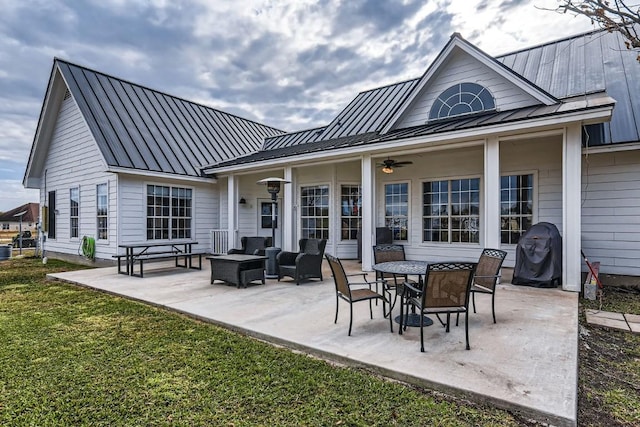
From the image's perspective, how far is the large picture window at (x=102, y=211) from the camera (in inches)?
384

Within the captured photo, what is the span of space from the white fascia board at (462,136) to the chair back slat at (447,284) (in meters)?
3.90

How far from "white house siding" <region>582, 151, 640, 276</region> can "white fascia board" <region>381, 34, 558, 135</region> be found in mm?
1628

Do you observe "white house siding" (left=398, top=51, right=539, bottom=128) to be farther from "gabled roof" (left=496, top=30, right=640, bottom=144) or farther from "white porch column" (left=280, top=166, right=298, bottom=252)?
"white porch column" (left=280, top=166, right=298, bottom=252)

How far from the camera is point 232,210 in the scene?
10914 mm

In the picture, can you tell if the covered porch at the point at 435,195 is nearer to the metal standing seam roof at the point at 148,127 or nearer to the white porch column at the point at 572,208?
the white porch column at the point at 572,208

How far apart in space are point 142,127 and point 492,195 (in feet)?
34.5

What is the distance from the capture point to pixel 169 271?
27.7ft

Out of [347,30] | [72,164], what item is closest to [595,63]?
[347,30]

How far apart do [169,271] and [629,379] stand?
8.52 metres

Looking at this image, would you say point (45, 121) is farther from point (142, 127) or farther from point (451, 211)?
point (451, 211)

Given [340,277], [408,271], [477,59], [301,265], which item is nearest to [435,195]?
[477,59]

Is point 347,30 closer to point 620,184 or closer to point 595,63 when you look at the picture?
point 595,63

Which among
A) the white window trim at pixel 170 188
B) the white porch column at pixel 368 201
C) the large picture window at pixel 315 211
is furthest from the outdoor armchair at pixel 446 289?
the white window trim at pixel 170 188

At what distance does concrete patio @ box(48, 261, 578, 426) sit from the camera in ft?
8.44
